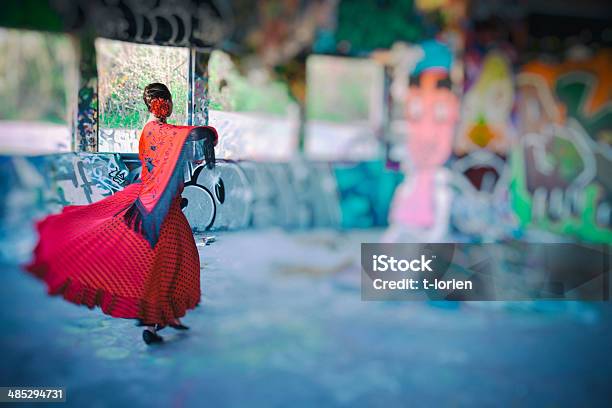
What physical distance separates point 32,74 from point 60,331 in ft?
4.65

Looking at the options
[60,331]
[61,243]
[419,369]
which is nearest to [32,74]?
[61,243]

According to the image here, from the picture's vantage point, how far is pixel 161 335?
2.80 meters

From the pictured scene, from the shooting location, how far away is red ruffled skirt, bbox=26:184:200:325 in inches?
94.9

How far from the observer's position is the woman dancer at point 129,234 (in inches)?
94.8

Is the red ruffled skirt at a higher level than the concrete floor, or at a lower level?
higher

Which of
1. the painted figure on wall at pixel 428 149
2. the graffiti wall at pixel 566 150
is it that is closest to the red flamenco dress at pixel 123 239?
the painted figure on wall at pixel 428 149

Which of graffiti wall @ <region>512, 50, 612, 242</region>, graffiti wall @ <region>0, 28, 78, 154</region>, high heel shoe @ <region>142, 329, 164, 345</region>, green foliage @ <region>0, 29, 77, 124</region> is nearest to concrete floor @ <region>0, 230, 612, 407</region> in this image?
high heel shoe @ <region>142, 329, 164, 345</region>

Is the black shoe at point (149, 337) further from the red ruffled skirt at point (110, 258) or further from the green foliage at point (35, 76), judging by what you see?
the green foliage at point (35, 76)

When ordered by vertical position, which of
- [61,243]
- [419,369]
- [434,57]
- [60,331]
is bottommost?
[419,369]

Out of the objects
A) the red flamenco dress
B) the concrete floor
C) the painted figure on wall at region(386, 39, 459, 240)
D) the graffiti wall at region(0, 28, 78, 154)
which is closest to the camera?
the red flamenco dress

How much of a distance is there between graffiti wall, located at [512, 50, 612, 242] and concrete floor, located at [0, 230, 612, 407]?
1.85 meters

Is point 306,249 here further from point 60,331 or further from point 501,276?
point 60,331

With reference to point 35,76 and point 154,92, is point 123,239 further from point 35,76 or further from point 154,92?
point 35,76

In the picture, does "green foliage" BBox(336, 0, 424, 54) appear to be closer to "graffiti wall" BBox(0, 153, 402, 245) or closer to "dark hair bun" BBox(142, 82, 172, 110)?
"graffiti wall" BBox(0, 153, 402, 245)
